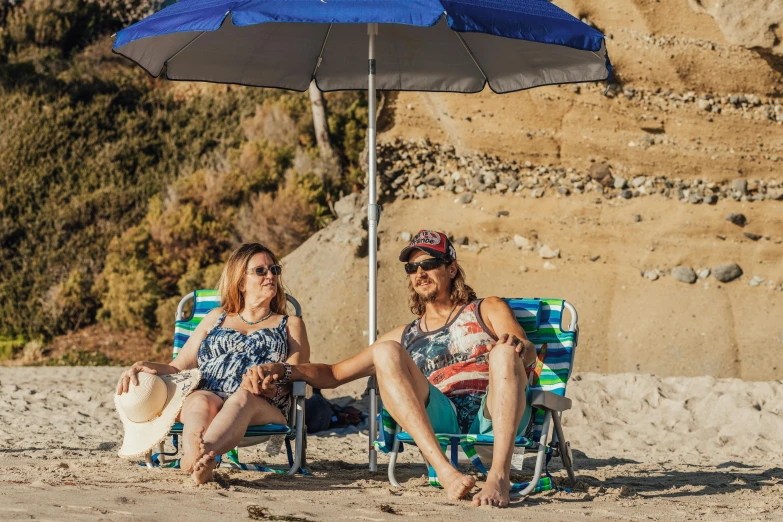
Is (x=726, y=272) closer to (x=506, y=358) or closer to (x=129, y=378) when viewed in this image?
(x=506, y=358)

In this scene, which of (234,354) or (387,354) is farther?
(234,354)

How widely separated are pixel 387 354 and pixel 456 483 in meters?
0.56

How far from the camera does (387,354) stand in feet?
11.8

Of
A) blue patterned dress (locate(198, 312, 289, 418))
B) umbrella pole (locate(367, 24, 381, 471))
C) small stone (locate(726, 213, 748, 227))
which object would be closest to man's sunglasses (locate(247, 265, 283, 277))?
blue patterned dress (locate(198, 312, 289, 418))

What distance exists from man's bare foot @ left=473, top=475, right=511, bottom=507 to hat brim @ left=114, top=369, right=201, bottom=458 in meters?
1.25

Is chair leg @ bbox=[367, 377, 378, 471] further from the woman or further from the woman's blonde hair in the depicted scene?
the woman's blonde hair

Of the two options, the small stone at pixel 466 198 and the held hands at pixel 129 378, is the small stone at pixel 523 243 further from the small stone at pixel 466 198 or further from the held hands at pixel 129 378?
the held hands at pixel 129 378

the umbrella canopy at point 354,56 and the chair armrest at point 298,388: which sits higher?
the umbrella canopy at point 354,56

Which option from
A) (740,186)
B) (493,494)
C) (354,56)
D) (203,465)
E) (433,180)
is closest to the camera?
(493,494)

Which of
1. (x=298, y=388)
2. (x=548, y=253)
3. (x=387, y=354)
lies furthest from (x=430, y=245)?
(x=548, y=253)

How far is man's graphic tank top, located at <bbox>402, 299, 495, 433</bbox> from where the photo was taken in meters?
3.90

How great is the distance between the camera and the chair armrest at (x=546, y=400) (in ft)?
12.1

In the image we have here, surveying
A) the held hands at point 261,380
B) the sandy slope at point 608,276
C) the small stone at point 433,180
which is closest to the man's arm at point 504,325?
the held hands at point 261,380

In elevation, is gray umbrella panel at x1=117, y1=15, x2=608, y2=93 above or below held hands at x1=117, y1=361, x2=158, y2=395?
above
